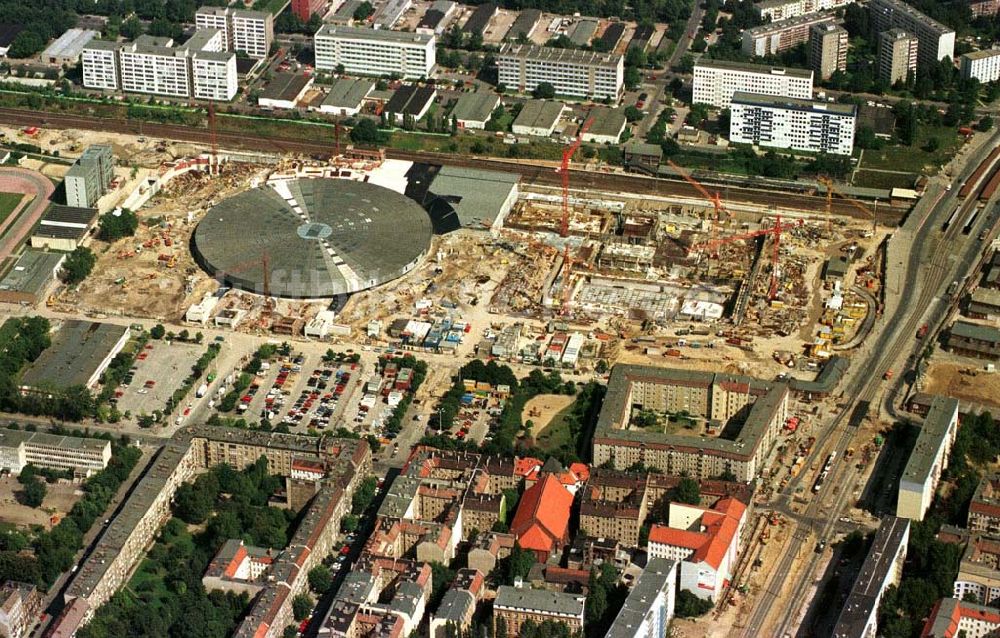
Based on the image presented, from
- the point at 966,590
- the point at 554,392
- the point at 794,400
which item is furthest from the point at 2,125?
the point at 966,590

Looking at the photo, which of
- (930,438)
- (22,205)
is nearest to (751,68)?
(930,438)

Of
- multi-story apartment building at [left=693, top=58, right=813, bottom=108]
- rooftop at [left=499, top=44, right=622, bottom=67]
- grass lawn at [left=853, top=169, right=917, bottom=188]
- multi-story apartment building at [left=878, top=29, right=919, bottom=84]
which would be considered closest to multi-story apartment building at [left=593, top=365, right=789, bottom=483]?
grass lawn at [left=853, top=169, right=917, bottom=188]

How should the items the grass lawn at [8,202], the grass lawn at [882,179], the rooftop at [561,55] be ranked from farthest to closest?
the rooftop at [561,55], the grass lawn at [882,179], the grass lawn at [8,202]

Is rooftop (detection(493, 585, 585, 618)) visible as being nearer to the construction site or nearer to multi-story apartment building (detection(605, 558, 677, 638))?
multi-story apartment building (detection(605, 558, 677, 638))

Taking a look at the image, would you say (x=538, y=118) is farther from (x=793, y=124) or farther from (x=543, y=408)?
(x=543, y=408)

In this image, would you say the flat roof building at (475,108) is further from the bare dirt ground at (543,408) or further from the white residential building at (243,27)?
the bare dirt ground at (543,408)

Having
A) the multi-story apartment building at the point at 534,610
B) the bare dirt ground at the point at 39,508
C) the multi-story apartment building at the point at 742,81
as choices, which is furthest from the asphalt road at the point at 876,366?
the bare dirt ground at the point at 39,508

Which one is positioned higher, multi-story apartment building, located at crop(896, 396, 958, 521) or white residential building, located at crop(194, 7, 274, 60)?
multi-story apartment building, located at crop(896, 396, 958, 521)
